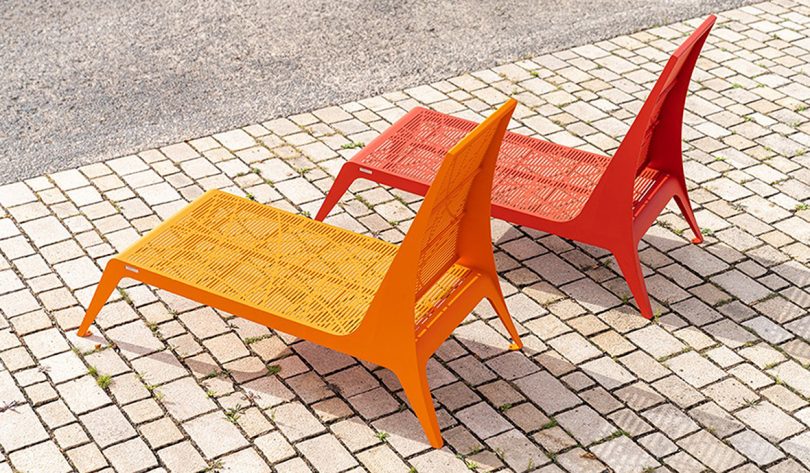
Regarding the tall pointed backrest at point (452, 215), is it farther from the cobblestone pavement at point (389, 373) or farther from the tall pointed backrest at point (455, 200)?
the cobblestone pavement at point (389, 373)

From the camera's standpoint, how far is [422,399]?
5.48 metres

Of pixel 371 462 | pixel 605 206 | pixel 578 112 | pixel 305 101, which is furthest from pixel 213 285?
pixel 578 112

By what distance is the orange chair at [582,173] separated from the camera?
634 centimetres

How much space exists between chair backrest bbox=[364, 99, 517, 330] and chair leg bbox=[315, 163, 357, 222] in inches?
50.3

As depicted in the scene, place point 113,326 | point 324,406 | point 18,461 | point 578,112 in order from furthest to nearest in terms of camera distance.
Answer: point 578,112
point 113,326
point 324,406
point 18,461

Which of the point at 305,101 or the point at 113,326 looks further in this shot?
the point at 305,101

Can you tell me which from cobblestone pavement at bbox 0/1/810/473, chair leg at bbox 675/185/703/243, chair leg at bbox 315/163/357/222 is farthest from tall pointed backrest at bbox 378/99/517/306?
chair leg at bbox 675/185/703/243

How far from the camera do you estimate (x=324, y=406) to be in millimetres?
5785

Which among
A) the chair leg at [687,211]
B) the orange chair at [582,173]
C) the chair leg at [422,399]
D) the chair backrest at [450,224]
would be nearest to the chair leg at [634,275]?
the orange chair at [582,173]

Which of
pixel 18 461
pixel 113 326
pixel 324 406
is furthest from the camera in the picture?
pixel 113 326

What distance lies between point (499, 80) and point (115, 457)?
5.12 m

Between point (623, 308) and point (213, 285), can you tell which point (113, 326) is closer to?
point (213, 285)

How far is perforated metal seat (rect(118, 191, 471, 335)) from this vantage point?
575 centimetres

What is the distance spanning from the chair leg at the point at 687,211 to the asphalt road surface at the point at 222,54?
9.60ft
